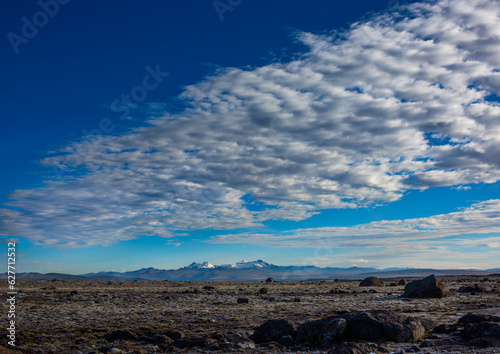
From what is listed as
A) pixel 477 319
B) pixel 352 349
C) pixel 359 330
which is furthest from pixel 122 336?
pixel 477 319

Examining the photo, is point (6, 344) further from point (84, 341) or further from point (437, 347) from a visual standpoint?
point (437, 347)

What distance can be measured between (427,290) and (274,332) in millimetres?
29397

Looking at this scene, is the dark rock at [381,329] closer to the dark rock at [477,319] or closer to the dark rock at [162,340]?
the dark rock at [477,319]

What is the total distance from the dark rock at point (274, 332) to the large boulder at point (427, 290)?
2818cm

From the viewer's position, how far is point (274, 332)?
18359mm

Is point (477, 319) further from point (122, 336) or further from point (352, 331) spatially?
point (122, 336)

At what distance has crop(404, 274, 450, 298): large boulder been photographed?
40.5 m

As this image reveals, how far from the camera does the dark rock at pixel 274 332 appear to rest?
18031mm

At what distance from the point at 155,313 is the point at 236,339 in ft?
51.2

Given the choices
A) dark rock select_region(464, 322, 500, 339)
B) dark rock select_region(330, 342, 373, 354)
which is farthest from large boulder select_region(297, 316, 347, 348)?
dark rock select_region(464, 322, 500, 339)

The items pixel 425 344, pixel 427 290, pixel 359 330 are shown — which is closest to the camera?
pixel 425 344

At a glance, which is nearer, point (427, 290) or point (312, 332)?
point (312, 332)

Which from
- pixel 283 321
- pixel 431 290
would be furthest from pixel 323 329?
pixel 431 290

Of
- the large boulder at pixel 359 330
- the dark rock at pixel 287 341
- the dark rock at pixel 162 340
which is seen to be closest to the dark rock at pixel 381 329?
the large boulder at pixel 359 330
